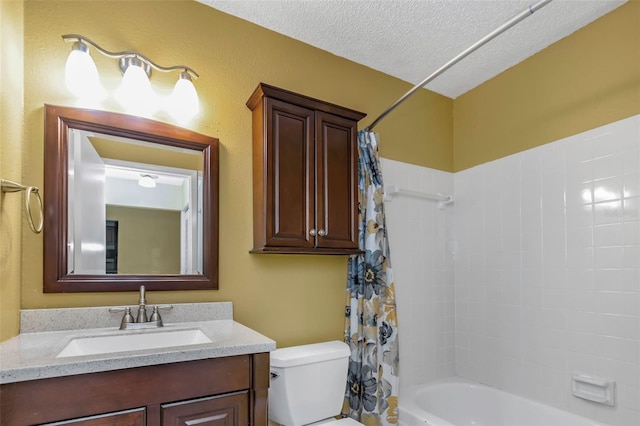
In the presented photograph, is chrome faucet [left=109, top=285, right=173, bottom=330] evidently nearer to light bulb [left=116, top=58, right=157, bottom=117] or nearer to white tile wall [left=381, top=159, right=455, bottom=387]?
light bulb [left=116, top=58, right=157, bottom=117]

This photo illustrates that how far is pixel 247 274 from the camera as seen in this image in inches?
72.2

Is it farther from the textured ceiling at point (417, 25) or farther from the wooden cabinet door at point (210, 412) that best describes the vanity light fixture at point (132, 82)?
the wooden cabinet door at point (210, 412)

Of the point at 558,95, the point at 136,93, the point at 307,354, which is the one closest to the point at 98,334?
the point at 307,354

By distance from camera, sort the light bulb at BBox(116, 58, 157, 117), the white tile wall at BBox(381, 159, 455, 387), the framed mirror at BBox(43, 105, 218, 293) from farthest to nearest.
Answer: the white tile wall at BBox(381, 159, 455, 387), the light bulb at BBox(116, 58, 157, 117), the framed mirror at BBox(43, 105, 218, 293)

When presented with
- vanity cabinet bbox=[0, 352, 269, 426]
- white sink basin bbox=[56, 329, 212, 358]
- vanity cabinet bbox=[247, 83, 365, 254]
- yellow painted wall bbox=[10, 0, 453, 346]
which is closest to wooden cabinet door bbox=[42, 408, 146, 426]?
vanity cabinet bbox=[0, 352, 269, 426]

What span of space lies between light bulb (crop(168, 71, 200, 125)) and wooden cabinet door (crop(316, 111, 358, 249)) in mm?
608

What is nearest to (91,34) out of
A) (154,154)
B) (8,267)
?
(154,154)

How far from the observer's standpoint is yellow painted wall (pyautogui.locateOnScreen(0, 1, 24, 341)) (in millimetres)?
1208

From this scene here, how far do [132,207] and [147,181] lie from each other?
136 mm

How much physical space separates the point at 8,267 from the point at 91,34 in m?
1.00

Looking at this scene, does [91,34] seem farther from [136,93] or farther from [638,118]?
[638,118]

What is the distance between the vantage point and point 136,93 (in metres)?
1.58

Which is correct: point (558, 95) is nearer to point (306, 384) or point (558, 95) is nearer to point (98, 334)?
point (306, 384)

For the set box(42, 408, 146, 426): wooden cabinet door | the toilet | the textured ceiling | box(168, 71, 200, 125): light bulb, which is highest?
the textured ceiling
